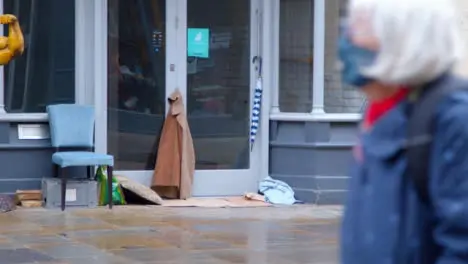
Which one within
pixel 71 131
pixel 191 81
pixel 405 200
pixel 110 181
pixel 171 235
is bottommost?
pixel 171 235

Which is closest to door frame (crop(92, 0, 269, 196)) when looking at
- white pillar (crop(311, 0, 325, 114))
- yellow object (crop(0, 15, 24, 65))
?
white pillar (crop(311, 0, 325, 114))

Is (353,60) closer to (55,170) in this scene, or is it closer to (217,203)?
(55,170)

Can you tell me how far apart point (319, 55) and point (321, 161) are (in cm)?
116

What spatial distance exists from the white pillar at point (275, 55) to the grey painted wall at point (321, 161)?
427 millimetres

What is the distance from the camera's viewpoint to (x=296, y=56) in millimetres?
11094

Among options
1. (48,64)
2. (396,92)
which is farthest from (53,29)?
(396,92)

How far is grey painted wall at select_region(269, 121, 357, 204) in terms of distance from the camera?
10672 mm

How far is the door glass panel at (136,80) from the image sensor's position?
10586 millimetres

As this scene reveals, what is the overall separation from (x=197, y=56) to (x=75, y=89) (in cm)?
141

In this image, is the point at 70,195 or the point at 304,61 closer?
the point at 70,195

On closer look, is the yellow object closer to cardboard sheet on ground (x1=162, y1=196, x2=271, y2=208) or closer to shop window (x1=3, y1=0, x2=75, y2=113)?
shop window (x1=3, y1=0, x2=75, y2=113)

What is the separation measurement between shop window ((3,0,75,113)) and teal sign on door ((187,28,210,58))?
1294 mm

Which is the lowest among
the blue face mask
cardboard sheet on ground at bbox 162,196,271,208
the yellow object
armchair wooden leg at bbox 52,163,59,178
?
cardboard sheet on ground at bbox 162,196,271,208

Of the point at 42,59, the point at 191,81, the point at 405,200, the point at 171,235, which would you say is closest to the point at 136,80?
the point at 191,81
